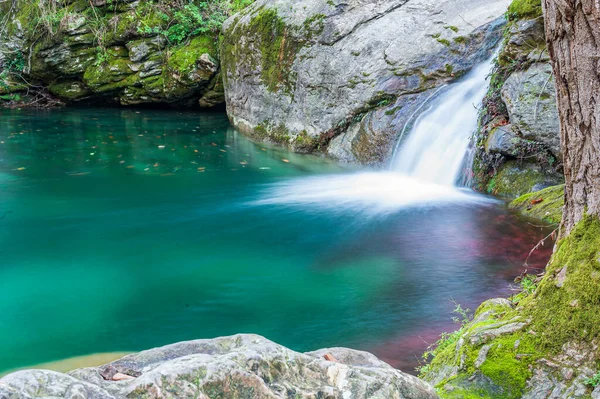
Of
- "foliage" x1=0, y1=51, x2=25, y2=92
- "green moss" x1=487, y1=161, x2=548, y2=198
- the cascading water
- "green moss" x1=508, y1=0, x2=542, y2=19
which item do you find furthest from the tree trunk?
"foliage" x1=0, y1=51, x2=25, y2=92

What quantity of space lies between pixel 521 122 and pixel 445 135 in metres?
1.68

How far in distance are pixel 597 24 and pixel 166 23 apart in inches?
529

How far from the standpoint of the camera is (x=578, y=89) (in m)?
2.72

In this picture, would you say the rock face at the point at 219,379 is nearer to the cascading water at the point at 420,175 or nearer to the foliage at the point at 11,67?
the cascading water at the point at 420,175

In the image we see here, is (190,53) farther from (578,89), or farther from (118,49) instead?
(578,89)

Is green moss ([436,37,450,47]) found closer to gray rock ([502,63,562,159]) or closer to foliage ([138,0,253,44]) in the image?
gray rock ([502,63,562,159])

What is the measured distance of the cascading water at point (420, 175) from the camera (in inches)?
318

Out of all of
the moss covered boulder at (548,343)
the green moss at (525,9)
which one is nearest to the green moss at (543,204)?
the green moss at (525,9)

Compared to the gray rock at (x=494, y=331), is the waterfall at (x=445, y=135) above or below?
above

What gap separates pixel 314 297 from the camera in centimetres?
524

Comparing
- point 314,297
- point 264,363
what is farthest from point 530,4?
point 264,363

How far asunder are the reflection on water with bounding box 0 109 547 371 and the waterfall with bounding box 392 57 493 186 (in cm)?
118

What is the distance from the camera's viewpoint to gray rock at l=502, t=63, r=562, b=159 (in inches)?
282

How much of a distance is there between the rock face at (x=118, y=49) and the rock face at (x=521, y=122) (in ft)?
26.2
